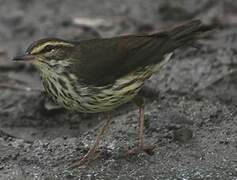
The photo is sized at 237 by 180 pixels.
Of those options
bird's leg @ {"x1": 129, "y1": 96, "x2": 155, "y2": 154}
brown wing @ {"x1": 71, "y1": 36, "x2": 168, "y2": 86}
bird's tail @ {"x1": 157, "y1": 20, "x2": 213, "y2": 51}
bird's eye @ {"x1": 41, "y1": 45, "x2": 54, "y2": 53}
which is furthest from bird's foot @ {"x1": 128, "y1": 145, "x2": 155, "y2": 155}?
bird's eye @ {"x1": 41, "y1": 45, "x2": 54, "y2": 53}

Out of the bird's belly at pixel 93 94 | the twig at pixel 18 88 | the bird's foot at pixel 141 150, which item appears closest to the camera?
the bird's belly at pixel 93 94

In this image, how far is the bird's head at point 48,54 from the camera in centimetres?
670

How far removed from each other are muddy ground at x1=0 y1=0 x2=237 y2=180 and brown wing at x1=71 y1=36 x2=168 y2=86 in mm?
783

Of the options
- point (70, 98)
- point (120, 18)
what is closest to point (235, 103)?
point (70, 98)

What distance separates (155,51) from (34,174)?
1.61 meters

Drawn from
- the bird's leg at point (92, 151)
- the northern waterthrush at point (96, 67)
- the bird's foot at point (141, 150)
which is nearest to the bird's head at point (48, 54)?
the northern waterthrush at point (96, 67)

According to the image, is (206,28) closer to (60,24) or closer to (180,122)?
(180,122)

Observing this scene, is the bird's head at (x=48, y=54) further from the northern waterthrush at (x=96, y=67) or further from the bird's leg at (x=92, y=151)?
the bird's leg at (x=92, y=151)

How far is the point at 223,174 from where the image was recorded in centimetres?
654

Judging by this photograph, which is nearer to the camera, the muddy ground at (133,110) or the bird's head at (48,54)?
the bird's head at (48,54)

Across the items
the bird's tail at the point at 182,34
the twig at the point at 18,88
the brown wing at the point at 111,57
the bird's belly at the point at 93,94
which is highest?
the bird's tail at the point at 182,34

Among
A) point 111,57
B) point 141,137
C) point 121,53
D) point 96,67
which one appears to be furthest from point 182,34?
point 141,137

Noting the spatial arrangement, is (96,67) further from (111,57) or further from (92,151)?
(92,151)

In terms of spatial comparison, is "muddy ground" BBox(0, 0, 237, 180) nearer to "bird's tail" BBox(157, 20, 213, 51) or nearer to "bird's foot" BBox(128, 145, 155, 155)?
"bird's foot" BBox(128, 145, 155, 155)
